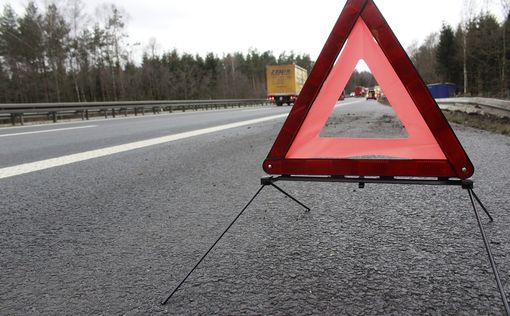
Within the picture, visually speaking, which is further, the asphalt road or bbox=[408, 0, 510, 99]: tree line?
bbox=[408, 0, 510, 99]: tree line

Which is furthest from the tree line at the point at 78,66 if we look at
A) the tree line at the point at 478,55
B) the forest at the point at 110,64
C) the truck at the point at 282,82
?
the tree line at the point at 478,55

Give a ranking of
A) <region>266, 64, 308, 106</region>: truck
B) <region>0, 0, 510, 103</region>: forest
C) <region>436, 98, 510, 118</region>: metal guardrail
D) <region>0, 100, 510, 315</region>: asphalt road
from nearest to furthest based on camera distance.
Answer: <region>0, 100, 510, 315</region>: asphalt road
<region>436, 98, 510, 118</region>: metal guardrail
<region>266, 64, 308, 106</region>: truck
<region>0, 0, 510, 103</region>: forest

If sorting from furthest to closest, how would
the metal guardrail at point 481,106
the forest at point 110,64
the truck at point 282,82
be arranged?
1. the forest at point 110,64
2. the truck at point 282,82
3. the metal guardrail at point 481,106

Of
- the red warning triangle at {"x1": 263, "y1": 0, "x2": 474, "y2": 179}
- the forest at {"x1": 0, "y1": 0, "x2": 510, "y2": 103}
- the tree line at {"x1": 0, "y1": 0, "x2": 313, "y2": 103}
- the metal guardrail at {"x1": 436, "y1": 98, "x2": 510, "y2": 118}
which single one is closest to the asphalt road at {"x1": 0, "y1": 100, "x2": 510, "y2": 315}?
the red warning triangle at {"x1": 263, "y1": 0, "x2": 474, "y2": 179}

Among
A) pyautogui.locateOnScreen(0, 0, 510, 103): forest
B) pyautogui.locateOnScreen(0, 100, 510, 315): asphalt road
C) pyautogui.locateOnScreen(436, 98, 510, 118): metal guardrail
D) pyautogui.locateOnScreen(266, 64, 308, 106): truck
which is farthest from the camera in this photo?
pyautogui.locateOnScreen(0, 0, 510, 103): forest

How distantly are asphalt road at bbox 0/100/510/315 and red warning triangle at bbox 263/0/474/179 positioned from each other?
44 centimetres

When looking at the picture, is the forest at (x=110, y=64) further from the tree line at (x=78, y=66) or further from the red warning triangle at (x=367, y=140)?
the red warning triangle at (x=367, y=140)

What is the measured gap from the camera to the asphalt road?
1365mm

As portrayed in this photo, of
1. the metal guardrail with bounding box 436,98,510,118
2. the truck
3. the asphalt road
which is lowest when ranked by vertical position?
the asphalt road

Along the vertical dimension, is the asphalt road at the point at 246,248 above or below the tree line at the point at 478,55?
below

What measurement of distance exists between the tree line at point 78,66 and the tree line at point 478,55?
39291mm

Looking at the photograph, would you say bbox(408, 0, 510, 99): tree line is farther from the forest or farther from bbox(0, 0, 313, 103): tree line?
bbox(0, 0, 313, 103): tree line

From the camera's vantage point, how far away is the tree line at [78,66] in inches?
1641

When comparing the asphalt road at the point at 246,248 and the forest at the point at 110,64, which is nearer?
the asphalt road at the point at 246,248
